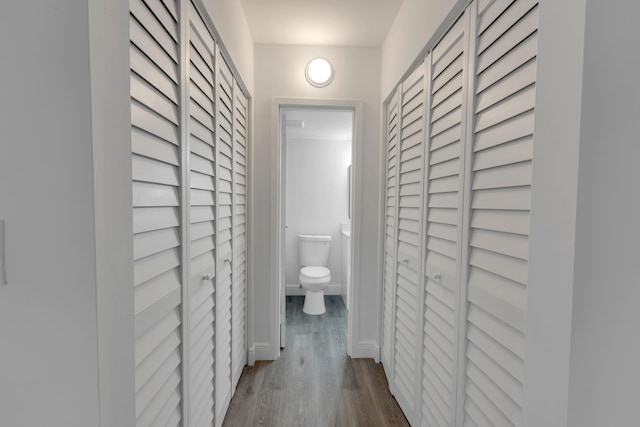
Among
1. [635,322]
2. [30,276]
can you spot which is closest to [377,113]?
[635,322]

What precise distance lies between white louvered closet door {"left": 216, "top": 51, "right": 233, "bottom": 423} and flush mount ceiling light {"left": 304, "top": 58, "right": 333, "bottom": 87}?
70 cm

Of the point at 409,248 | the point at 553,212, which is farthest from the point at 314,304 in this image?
the point at 553,212

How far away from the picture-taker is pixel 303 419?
1.71m

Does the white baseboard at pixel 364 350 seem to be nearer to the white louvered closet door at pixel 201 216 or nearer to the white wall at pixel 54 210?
the white louvered closet door at pixel 201 216

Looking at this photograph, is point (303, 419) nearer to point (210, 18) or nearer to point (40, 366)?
point (40, 366)

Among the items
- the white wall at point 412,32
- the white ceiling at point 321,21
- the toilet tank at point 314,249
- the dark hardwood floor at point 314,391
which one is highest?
the white ceiling at point 321,21

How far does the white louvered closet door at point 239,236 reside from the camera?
184 cm

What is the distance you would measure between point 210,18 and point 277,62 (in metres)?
1.00

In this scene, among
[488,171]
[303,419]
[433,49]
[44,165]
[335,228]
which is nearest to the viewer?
[44,165]

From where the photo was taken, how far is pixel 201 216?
1.26 meters

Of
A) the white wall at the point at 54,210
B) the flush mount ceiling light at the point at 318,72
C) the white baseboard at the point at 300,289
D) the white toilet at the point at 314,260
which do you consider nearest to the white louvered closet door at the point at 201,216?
the white wall at the point at 54,210

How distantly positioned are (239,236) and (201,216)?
0.75 m

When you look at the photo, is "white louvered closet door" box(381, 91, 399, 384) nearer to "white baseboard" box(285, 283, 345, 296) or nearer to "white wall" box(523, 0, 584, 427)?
"white wall" box(523, 0, 584, 427)

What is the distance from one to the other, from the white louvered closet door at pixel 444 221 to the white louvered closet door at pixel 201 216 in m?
0.99
